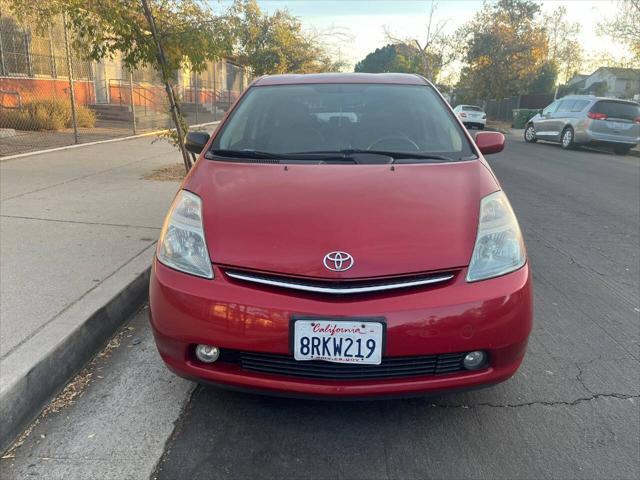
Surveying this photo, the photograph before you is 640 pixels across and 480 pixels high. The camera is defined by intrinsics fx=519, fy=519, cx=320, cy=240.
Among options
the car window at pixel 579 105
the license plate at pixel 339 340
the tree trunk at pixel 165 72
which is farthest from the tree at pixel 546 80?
the license plate at pixel 339 340

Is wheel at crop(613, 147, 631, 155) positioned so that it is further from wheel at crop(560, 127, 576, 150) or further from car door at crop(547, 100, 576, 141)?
car door at crop(547, 100, 576, 141)

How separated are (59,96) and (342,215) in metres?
15.8

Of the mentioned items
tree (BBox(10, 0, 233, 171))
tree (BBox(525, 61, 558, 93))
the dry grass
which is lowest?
the dry grass

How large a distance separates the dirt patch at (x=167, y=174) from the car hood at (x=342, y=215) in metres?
4.94

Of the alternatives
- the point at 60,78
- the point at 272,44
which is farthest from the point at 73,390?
the point at 272,44

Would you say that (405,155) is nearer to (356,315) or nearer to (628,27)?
(356,315)

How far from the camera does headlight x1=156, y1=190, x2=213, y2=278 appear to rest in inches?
89.0

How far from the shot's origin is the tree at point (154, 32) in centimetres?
646

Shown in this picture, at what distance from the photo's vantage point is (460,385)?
2182 mm

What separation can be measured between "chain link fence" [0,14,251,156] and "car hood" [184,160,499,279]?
22.7 ft

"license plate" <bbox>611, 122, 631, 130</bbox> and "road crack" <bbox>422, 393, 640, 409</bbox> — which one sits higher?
"license plate" <bbox>611, 122, 631, 130</bbox>

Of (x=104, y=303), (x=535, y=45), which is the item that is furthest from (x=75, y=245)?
(x=535, y=45)

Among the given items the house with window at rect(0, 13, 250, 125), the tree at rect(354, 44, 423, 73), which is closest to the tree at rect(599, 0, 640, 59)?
the house with window at rect(0, 13, 250, 125)

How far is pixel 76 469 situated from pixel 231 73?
97.9 ft
